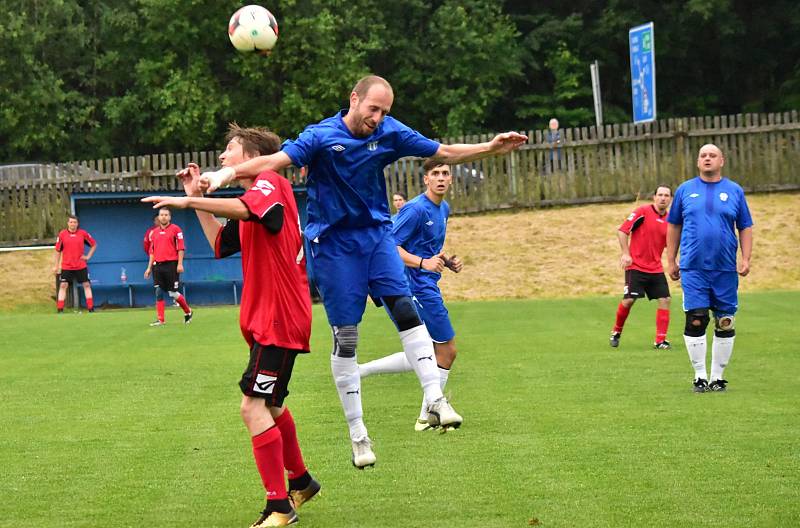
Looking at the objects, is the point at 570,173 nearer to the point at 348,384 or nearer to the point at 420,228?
the point at 420,228

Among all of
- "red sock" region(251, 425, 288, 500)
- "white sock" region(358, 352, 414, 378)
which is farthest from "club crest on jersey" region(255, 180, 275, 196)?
"white sock" region(358, 352, 414, 378)

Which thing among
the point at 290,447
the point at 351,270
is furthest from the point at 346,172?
the point at 290,447

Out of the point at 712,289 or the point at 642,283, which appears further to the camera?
the point at 642,283

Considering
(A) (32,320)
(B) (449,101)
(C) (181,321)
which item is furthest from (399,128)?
(B) (449,101)

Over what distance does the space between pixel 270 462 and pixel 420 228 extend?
3.86 metres

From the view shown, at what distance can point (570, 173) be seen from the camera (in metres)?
32.9

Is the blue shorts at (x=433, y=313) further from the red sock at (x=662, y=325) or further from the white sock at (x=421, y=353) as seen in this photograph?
the red sock at (x=662, y=325)

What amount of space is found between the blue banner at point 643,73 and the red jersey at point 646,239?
549 inches

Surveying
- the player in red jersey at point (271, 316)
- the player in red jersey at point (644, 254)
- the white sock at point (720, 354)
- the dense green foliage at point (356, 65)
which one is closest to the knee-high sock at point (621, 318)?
the player in red jersey at point (644, 254)

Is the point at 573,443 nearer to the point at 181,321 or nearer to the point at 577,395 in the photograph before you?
the point at 577,395

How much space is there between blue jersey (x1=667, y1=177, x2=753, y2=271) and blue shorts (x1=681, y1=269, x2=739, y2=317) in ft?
0.21

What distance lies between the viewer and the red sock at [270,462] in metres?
6.57

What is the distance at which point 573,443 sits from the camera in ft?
28.9

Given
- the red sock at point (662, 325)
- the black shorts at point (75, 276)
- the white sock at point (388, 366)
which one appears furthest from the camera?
the black shorts at point (75, 276)
